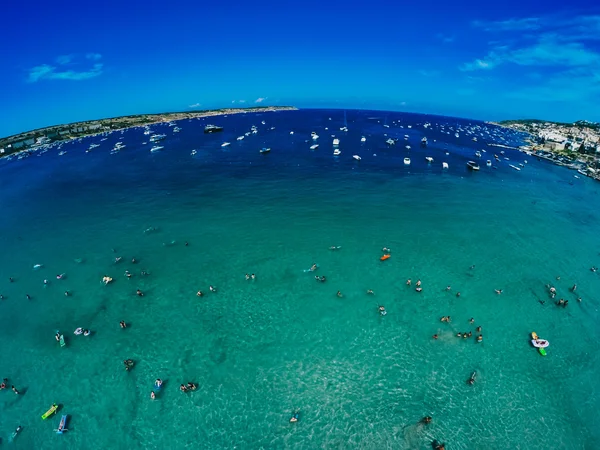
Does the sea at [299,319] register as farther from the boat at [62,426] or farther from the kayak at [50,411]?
the boat at [62,426]

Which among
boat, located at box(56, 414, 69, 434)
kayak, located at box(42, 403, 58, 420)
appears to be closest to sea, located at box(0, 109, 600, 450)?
kayak, located at box(42, 403, 58, 420)

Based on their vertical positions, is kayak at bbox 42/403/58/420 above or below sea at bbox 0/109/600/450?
below

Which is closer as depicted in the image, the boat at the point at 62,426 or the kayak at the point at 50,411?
the boat at the point at 62,426

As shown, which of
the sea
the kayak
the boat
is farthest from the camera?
the kayak

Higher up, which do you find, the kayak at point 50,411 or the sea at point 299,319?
the sea at point 299,319

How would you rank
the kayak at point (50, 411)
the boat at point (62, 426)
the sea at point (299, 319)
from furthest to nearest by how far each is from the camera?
1. the kayak at point (50, 411)
2. the sea at point (299, 319)
3. the boat at point (62, 426)

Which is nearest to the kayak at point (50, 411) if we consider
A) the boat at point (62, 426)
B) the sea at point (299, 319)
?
the sea at point (299, 319)

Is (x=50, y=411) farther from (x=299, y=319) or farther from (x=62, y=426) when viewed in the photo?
(x=299, y=319)

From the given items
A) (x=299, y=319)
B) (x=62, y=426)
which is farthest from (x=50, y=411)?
(x=299, y=319)

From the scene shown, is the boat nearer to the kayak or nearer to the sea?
the sea

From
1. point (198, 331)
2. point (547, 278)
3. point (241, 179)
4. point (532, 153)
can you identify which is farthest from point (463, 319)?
point (532, 153)
